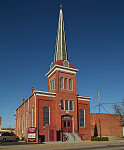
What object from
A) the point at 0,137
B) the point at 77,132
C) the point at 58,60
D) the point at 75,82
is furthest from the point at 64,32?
the point at 0,137

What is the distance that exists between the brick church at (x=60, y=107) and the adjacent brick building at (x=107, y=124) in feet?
33.6

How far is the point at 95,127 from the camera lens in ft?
162

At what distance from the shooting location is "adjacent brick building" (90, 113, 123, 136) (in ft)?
162

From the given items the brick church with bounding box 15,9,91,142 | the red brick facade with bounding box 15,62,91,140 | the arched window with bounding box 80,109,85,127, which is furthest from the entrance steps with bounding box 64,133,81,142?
the arched window with bounding box 80,109,85,127

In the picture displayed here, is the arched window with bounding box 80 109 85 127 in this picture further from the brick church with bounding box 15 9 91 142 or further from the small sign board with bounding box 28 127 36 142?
the small sign board with bounding box 28 127 36 142

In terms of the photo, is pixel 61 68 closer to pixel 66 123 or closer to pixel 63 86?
pixel 63 86

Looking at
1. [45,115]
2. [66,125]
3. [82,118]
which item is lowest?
[66,125]

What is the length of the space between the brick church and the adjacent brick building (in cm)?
1024

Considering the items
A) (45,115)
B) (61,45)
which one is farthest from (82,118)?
(61,45)

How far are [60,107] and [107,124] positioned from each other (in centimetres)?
1996

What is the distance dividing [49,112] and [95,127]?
1803cm

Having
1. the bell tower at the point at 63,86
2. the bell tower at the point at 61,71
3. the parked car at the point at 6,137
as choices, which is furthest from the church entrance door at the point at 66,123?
the parked car at the point at 6,137

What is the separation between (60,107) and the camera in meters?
36.6

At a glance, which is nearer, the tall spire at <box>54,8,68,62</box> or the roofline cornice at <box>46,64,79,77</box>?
the roofline cornice at <box>46,64,79,77</box>
